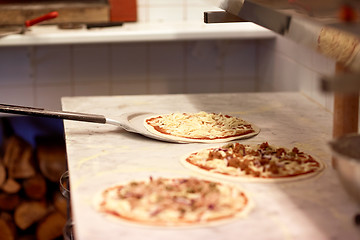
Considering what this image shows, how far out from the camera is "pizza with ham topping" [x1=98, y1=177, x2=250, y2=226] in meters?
1.25

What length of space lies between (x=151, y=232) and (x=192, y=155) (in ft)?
1.76

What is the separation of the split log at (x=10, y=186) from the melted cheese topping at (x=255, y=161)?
1753 mm

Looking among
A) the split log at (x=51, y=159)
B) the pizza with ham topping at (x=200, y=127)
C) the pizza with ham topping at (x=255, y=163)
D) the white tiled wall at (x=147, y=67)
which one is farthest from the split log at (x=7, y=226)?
the pizza with ham topping at (x=255, y=163)

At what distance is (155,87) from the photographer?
11.7 feet

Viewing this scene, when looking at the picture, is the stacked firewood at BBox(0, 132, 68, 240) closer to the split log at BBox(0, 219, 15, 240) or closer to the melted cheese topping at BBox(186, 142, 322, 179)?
the split log at BBox(0, 219, 15, 240)

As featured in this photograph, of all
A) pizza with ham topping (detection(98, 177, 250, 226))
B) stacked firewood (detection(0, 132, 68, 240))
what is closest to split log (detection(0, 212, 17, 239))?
stacked firewood (detection(0, 132, 68, 240))

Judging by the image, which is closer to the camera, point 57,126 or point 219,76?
point 57,126

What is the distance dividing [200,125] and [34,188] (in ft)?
4.98

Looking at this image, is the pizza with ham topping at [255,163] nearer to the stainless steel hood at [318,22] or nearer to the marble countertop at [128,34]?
the stainless steel hood at [318,22]

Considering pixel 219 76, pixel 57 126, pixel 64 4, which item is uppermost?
pixel 64 4

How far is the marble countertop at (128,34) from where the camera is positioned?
3.03 metres

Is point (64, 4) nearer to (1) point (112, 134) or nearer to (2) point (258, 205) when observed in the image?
(1) point (112, 134)

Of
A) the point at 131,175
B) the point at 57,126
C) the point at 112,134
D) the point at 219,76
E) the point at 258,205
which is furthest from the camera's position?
the point at 219,76

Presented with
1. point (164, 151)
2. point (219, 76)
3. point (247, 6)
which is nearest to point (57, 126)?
point (219, 76)
